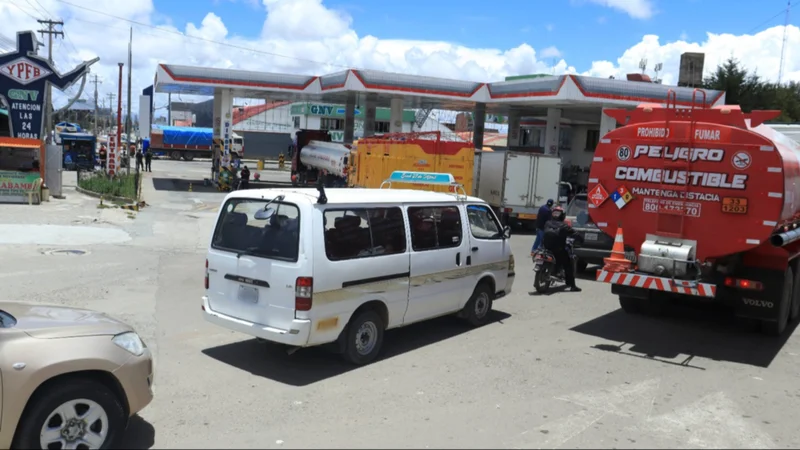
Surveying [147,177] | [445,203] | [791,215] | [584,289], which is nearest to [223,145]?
[147,177]

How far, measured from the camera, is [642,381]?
7059mm

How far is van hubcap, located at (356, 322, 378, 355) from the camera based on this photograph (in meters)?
7.19

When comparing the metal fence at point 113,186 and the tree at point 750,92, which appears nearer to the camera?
the metal fence at point 113,186

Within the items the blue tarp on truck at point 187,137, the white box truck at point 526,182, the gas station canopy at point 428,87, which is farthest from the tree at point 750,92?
the blue tarp on truck at point 187,137

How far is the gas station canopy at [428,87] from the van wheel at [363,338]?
69.3 ft

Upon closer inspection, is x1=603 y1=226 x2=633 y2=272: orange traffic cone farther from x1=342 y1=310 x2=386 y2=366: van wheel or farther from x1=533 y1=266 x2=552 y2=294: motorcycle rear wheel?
x1=342 y1=310 x2=386 y2=366: van wheel

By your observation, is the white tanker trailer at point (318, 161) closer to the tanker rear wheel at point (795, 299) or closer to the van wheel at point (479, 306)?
the van wheel at point (479, 306)

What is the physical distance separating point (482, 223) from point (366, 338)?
9.11 ft

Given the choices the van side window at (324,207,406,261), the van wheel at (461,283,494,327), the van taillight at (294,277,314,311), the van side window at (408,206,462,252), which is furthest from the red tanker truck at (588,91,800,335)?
the van taillight at (294,277,314,311)

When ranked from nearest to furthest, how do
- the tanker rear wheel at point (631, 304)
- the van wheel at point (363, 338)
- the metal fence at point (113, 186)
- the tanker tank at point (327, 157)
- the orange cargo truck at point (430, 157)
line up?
the van wheel at point (363, 338)
the tanker rear wheel at point (631, 304)
the orange cargo truck at point (430, 157)
the metal fence at point (113, 186)
the tanker tank at point (327, 157)

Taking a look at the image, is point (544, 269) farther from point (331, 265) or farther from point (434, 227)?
point (331, 265)

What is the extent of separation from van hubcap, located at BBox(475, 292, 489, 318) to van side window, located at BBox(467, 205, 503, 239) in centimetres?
85

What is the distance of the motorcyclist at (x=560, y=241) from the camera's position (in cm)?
1191

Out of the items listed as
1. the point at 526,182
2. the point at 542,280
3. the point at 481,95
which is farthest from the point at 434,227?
the point at 481,95
